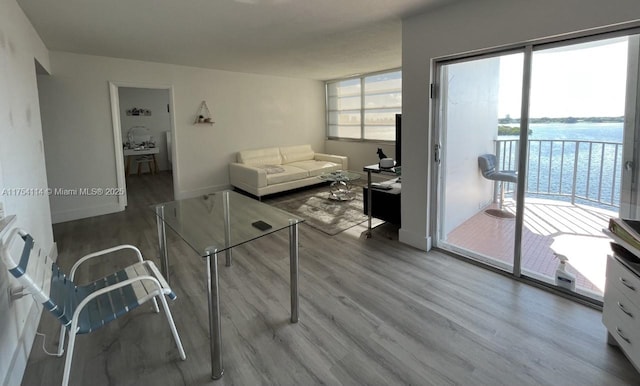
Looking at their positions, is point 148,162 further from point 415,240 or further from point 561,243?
point 561,243

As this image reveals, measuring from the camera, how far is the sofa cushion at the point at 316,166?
19.4ft

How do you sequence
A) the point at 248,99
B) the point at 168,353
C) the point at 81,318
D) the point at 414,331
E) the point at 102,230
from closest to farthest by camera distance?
1. the point at 81,318
2. the point at 168,353
3. the point at 414,331
4. the point at 102,230
5. the point at 248,99

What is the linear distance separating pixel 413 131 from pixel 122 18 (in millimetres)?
2821

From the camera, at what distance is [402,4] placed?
2.62m

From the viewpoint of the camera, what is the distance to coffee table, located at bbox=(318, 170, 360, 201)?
16.1 feet

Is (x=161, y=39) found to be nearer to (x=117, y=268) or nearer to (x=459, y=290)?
(x=117, y=268)

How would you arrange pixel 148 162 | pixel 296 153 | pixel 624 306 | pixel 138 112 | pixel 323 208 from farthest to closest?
pixel 148 162
pixel 138 112
pixel 296 153
pixel 323 208
pixel 624 306

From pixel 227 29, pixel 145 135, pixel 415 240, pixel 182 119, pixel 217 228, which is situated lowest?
pixel 415 240

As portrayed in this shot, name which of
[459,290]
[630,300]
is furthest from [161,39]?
[630,300]

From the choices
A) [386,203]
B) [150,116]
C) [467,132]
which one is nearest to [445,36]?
[467,132]

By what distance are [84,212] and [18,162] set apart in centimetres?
266

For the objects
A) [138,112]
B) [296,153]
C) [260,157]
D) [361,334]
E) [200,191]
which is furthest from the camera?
[138,112]

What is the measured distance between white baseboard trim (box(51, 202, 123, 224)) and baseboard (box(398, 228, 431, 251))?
4.04m

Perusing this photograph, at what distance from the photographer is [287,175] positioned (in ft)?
17.9
